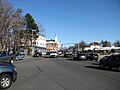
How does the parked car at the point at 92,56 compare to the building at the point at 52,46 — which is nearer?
the parked car at the point at 92,56

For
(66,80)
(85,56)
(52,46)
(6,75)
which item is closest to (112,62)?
(66,80)

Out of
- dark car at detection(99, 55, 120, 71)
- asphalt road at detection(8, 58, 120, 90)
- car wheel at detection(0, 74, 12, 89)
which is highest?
dark car at detection(99, 55, 120, 71)

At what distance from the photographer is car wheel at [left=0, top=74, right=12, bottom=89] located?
10.5 meters

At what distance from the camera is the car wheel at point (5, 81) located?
10453 mm

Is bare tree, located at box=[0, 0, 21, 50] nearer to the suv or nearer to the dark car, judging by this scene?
the dark car

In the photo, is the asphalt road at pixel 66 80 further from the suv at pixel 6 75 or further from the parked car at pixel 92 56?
the parked car at pixel 92 56

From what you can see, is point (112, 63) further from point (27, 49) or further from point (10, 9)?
point (27, 49)

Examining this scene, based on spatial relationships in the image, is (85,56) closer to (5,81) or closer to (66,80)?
(66,80)

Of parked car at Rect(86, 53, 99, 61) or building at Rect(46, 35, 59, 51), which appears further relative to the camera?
building at Rect(46, 35, 59, 51)

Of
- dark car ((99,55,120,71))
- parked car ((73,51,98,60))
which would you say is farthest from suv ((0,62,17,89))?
parked car ((73,51,98,60))

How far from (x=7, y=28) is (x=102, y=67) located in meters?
32.6

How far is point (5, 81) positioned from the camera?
10.6 meters

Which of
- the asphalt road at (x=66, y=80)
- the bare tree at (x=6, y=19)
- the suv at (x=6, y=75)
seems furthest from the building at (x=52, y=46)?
the suv at (x=6, y=75)

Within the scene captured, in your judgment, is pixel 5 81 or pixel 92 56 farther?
pixel 92 56
